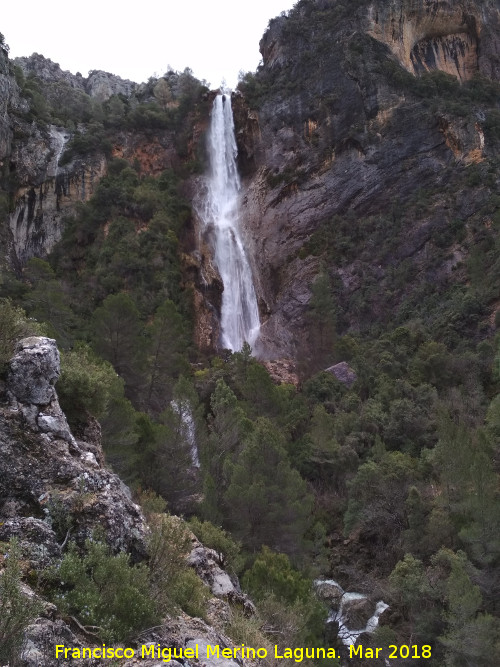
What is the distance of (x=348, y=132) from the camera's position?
44562mm

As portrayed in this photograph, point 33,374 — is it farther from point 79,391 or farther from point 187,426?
point 187,426

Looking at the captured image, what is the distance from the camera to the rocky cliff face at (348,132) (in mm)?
40969

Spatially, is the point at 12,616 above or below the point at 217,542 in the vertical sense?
below

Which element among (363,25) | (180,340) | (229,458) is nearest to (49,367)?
(229,458)

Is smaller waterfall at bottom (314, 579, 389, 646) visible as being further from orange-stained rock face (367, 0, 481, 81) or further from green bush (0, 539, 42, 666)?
orange-stained rock face (367, 0, 481, 81)

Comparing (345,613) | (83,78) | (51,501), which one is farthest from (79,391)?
(83,78)

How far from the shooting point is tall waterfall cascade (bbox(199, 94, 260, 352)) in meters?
41.8

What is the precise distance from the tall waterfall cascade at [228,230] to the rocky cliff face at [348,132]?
113 cm

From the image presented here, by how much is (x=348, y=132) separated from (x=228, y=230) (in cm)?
1262

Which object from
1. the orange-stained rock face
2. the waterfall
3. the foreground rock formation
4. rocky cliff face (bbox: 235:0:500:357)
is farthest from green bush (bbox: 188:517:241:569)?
the orange-stained rock face

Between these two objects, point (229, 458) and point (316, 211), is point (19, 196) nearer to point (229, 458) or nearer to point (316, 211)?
point (316, 211)

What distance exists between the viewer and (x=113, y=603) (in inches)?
229

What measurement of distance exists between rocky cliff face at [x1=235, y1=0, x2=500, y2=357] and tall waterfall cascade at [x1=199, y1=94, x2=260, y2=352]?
113 centimetres

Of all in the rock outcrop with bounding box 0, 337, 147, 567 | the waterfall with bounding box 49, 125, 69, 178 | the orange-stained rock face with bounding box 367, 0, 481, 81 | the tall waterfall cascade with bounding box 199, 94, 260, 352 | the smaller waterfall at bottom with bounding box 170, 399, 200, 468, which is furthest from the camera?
the orange-stained rock face with bounding box 367, 0, 481, 81
